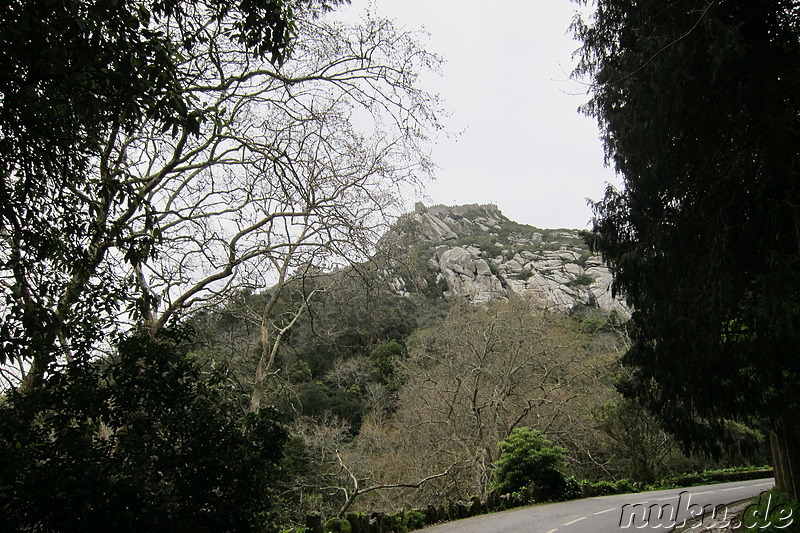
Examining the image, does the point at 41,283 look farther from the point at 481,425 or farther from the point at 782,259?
the point at 481,425

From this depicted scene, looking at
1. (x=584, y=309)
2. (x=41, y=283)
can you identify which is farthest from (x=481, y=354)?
(x=584, y=309)

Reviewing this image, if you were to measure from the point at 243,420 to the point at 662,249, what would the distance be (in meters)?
6.36

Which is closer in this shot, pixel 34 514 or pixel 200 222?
pixel 34 514

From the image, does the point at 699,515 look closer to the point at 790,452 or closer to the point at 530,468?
the point at 790,452

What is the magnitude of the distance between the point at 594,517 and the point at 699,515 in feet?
7.11

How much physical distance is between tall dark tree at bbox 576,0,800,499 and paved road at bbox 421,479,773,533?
6.75 feet

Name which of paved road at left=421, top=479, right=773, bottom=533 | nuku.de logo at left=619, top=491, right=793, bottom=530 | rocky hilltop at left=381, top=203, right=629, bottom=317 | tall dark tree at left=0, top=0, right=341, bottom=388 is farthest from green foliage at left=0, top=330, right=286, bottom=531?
rocky hilltop at left=381, top=203, right=629, bottom=317

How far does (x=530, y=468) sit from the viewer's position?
1403 centimetres

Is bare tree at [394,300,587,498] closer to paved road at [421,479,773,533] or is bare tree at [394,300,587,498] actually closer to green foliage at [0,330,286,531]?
paved road at [421,479,773,533]

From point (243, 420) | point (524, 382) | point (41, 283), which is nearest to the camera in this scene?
point (41, 283)

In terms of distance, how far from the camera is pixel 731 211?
687 cm

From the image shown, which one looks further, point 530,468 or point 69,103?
point 530,468

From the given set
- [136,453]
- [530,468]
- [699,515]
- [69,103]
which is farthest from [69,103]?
[530,468]

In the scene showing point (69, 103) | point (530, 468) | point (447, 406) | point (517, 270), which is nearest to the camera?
point (69, 103)
